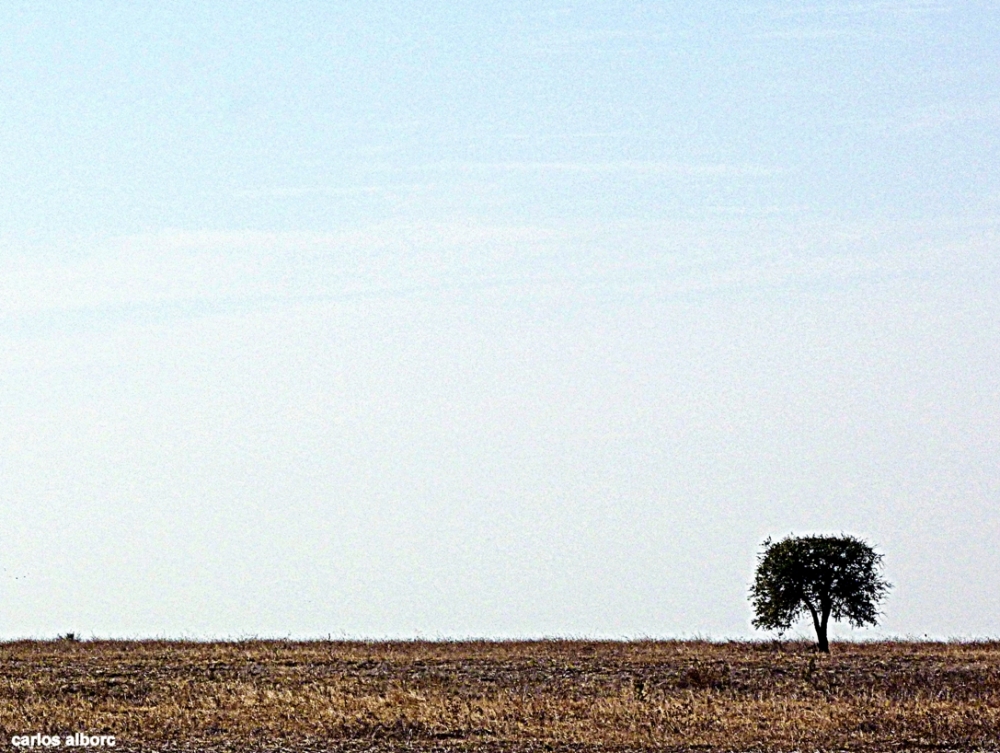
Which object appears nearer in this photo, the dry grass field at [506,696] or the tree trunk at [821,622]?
the dry grass field at [506,696]

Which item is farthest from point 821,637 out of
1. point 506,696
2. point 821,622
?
point 506,696

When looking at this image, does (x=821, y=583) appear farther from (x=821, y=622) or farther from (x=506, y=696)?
(x=506, y=696)

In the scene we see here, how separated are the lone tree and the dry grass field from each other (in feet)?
7.68

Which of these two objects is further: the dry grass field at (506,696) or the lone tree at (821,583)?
the lone tree at (821,583)

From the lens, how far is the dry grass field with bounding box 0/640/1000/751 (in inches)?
1045

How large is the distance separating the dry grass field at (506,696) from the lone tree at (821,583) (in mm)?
2340

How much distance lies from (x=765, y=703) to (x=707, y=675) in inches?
119

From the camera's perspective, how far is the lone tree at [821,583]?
41656 mm

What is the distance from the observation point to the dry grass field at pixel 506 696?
87.0 ft

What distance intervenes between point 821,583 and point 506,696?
46.4ft

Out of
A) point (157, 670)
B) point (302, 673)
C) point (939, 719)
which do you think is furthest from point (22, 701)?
point (939, 719)

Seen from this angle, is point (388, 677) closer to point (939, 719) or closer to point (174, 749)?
point (174, 749)

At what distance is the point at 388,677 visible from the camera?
33094 mm

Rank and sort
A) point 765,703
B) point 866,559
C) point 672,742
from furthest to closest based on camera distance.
Answer: point 866,559, point 765,703, point 672,742
